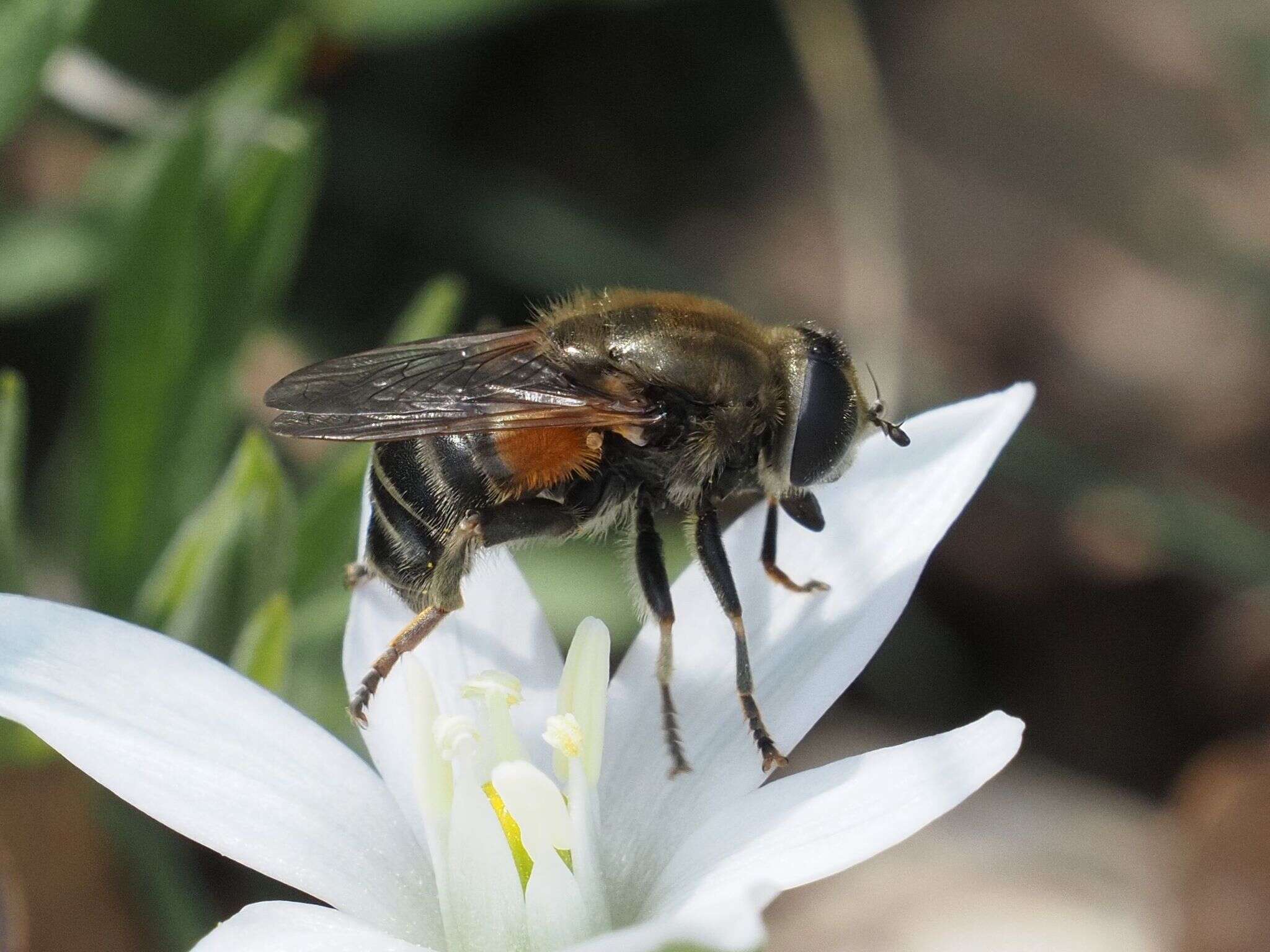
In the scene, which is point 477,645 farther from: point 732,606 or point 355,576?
point 732,606

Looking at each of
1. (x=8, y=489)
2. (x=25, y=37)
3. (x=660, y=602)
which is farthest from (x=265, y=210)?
(x=660, y=602)

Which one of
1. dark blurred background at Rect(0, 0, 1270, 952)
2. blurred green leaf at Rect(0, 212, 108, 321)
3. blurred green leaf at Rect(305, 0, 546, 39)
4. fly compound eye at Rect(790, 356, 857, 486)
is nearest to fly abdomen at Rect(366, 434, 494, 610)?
dark blurred background at Rect(0, 0, 1270, 952)

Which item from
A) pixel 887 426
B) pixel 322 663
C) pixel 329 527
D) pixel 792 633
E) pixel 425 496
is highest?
pixel 887 426

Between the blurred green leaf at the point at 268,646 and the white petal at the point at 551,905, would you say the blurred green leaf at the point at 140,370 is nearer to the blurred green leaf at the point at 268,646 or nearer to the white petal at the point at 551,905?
the blurred green leaf at the point at 268,646

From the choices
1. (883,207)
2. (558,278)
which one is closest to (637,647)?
(558,278)

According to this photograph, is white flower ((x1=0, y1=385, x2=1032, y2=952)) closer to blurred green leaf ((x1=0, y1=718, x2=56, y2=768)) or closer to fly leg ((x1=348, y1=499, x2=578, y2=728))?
fly leg ((x1=348, y1=499, x2=578, y2=728))
